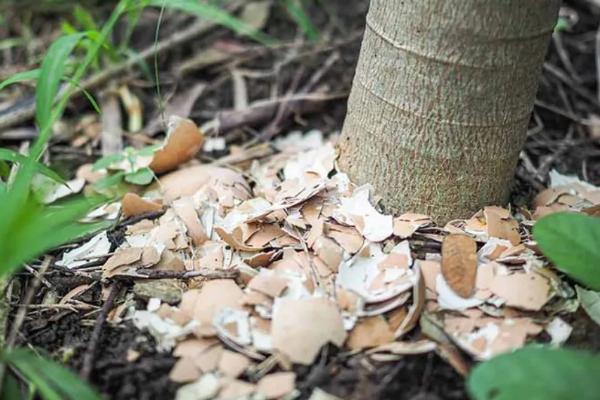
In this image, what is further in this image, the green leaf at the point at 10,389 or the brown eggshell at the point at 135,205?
the brown eggshell at the point at 135,205

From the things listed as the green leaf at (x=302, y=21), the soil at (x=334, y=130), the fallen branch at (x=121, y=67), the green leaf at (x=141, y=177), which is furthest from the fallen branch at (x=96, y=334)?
the green leaf at (x=302, y=21)

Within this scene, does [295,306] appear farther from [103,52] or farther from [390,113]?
[103,52]

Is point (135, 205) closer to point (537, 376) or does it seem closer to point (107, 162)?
point (107, 162)

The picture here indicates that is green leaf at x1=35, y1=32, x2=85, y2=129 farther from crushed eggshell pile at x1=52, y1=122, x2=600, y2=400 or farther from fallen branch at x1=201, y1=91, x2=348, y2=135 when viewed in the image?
fallen branch at x1=201, y1=91, x2=348, y2=135

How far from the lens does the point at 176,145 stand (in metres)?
1.48

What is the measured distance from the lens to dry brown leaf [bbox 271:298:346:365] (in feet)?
3.26

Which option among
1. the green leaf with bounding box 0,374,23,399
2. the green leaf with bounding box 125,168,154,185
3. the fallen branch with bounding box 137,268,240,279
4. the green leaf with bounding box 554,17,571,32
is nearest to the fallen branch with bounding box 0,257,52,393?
the green leaf with bounding box 0,374,23,399

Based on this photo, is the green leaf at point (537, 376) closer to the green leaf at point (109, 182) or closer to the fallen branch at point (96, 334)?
the fallen branch at point (96, 334)

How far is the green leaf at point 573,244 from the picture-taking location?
1014 millimetres

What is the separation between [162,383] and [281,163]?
626 millimetres

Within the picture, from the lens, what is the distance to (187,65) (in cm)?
193

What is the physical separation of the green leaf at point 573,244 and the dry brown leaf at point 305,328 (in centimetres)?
31

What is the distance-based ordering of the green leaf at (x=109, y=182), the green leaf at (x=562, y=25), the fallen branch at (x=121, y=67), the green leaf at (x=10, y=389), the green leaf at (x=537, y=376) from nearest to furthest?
the green leaf at (x=537, y=376), the green leaf at (x=10, y=389), the green leaf at (x=109, y=182), the fallen branch at (x=121, y=67), the green leaf at (x=562, y=25)

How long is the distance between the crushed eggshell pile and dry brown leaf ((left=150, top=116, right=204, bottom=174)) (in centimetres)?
18
